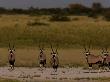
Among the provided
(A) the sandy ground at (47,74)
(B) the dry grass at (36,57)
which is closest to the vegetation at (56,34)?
(B) the dry grass at (36,57)

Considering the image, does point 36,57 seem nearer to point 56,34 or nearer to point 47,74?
point 47,74

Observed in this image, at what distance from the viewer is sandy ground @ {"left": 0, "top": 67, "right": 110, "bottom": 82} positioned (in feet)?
107

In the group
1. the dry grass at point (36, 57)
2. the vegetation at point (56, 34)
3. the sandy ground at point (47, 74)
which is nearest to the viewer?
the sandy ground at point (47, 74)

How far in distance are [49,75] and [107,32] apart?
22.8m

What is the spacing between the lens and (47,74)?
111ft

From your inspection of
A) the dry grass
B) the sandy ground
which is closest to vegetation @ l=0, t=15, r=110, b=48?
the dry grass

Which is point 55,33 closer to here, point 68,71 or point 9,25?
point 9,25

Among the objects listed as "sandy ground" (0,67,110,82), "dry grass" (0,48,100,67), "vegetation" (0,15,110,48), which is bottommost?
"sandy ground" (0,67,110,82)

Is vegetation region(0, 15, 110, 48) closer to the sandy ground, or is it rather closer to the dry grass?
the dry grass

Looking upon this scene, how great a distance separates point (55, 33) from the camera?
55.9m

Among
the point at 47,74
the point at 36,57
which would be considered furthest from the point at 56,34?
the point at 47,74

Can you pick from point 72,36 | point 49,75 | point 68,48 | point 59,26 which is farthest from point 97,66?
point 59,26

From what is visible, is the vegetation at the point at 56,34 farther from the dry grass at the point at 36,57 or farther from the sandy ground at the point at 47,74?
the sandy ground at the point at 47,74

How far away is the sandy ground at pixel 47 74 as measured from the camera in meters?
32.5
